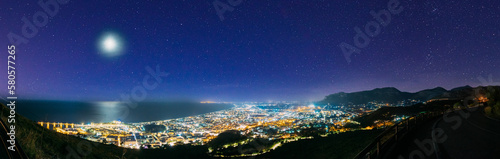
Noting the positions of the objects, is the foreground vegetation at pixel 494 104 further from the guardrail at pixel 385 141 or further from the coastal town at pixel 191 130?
the guardrail at pixel 385 141

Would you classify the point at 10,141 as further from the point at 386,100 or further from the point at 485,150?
the point at 386,100

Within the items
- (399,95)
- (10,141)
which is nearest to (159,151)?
(10,141)

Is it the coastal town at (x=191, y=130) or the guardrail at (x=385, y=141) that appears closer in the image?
the guardrail at (x=385, y=141)

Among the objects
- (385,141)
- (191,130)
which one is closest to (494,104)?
(385,141)

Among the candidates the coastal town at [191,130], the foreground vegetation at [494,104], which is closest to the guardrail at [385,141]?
the coastal town at [191,130]

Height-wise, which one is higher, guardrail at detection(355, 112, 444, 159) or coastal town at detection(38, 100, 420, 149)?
guardrail at detection(355, 112, 444, 159)

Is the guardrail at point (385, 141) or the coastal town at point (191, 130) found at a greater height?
the guardrail at point (385, 141)

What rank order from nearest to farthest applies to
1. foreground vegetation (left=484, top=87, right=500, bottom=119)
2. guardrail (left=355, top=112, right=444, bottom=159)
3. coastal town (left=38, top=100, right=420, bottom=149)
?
guardrail (left=355, top=112, right=444, bottom=159), foreground vegetation (left=484, top=87, right=500, bottom=119), coastal town (left=38, top=100, right=420, bottom=149)

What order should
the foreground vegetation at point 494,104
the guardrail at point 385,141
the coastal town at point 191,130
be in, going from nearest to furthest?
the guardrail at point 385,141 < the foreground vegetation at point 494,104 < the coastal town at point 191,130

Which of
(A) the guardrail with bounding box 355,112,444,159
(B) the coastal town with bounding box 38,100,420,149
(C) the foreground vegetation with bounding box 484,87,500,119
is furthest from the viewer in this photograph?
(B) the coastal town with bounding box 38,100,420,149

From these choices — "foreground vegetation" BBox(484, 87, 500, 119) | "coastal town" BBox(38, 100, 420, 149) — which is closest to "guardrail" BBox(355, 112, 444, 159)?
"coastal town" BBox(38, 100, 420, 149)

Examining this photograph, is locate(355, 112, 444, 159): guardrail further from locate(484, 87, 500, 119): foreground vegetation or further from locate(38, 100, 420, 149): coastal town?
locate(484, 87, 500, 119): foreground vegetation
